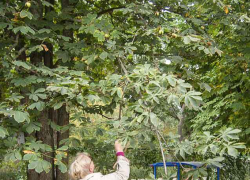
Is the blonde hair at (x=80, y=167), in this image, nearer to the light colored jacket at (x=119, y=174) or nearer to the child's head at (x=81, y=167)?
the child's head at (x=81, y=167)

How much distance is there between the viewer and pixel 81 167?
2922 millimetres

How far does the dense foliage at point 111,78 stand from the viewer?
110 inches

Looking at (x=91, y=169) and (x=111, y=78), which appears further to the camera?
(x=111, y=78)

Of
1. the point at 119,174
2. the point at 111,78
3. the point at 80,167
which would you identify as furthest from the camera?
the point at 111,78

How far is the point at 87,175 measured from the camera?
9.44ft

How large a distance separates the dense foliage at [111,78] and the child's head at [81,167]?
0.29m

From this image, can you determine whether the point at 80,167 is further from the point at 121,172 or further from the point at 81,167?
the point at 121,172

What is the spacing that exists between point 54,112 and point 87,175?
2397mm

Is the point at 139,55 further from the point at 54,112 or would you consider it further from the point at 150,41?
the point at 54,112

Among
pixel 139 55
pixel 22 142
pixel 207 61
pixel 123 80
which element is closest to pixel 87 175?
pixel 123 80

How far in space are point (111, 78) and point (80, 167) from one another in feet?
2.74

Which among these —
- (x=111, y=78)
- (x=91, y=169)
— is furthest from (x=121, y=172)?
(x=111, y=78)

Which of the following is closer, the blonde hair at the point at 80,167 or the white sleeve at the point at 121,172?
the white sleeve at the point at 121,172

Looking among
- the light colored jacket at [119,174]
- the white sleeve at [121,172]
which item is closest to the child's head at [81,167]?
the light colored jacket at [119,174]
